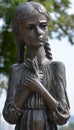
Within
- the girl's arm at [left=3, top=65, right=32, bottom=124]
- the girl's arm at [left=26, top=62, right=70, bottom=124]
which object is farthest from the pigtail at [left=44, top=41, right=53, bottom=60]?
the girl's arm at [left=3, top=65, right=32, bottom=124]

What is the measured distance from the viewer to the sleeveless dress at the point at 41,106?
356cm

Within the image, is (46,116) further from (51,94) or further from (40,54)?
(40,54)

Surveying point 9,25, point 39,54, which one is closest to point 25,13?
point 39,54

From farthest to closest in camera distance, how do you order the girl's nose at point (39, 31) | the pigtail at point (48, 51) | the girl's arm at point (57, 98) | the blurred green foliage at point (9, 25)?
the blurred green foliage at point (9, 25), the pigtail at point (48, 51), the girl's nose at point (39, 31), the girl's arm at point (57, 98)

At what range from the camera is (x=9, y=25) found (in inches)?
546

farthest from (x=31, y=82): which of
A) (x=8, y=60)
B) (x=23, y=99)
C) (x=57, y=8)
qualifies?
(x=57, y=8)

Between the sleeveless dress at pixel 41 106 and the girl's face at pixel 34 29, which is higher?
the girl's face at pixel 34 29

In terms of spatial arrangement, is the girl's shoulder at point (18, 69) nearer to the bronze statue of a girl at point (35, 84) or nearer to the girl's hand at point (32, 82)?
the bronze statue of a girl at point (35, 84)

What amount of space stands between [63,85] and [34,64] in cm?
27

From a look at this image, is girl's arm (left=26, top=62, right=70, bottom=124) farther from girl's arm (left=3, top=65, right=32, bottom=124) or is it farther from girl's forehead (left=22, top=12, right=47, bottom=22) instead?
girl's forehead (left=22, top=12, right=47, bottom=22)

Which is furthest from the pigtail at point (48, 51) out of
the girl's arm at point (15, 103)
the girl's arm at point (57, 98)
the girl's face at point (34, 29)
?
the girl's arm at point (15, 103)

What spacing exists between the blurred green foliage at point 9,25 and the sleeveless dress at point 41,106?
9654 mm

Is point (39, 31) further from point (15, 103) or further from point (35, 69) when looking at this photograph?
point (15, 103)

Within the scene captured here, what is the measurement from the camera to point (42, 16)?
367cm
